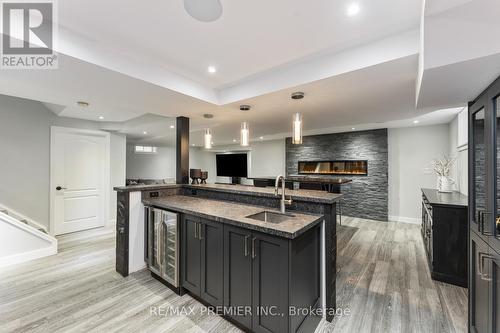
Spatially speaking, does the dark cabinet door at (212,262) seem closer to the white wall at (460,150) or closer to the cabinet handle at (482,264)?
the cabinet handle at (482,264)

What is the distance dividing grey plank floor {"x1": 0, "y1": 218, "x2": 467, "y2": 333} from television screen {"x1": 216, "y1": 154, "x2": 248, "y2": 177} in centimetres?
524

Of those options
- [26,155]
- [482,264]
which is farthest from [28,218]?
[482,264]

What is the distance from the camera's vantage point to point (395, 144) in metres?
5.39

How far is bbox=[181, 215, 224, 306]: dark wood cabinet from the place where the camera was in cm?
198

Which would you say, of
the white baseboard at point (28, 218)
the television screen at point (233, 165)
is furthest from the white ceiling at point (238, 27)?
the television screen at point (233, 165)

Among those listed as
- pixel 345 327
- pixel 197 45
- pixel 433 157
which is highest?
pixel 197 45

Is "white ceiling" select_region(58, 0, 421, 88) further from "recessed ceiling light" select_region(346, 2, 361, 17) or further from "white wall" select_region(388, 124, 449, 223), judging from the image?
"white wall" select_region(388, 124, 449, 223)

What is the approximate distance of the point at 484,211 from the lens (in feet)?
4.69

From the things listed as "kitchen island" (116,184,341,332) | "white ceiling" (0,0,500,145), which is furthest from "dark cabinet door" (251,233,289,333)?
"white ceiling" (0,0,500,145)

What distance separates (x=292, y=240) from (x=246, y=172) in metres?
6.74

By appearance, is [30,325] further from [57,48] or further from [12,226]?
[57,48]

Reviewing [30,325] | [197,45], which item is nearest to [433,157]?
[197,45]

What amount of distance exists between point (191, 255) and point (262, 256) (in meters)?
0.95

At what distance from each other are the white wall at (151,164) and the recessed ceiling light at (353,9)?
30.7 ft
